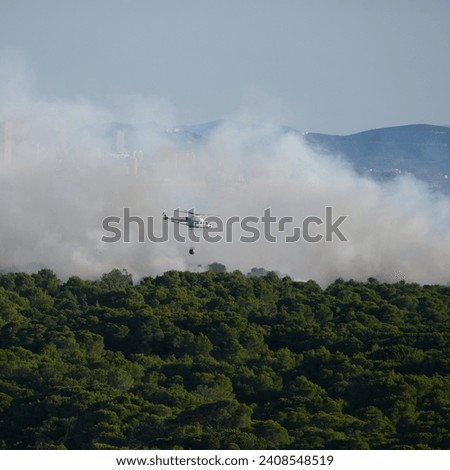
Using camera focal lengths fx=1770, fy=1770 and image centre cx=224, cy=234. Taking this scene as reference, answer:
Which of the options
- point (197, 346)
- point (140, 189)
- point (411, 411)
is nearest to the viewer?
point (411, 411)

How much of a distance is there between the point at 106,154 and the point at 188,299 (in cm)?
4682

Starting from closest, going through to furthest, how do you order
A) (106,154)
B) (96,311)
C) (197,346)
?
1. (197,346)
2. (96,311)
3. (106,154)

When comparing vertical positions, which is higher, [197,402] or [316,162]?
[316,162]

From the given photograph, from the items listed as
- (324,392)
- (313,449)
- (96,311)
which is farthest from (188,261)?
(313,449)

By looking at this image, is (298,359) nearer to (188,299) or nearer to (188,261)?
(188,299)

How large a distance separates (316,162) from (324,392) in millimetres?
89968

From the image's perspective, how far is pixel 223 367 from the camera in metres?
84.2

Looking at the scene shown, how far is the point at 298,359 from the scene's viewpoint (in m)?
87.6

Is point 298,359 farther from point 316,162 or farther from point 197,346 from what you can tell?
point 316,162

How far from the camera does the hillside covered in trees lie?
68938 mm

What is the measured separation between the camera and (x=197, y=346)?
91.2m

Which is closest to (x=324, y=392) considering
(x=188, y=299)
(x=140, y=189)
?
(x=188, y=299)

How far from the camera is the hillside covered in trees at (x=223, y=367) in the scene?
68938 millimetres
